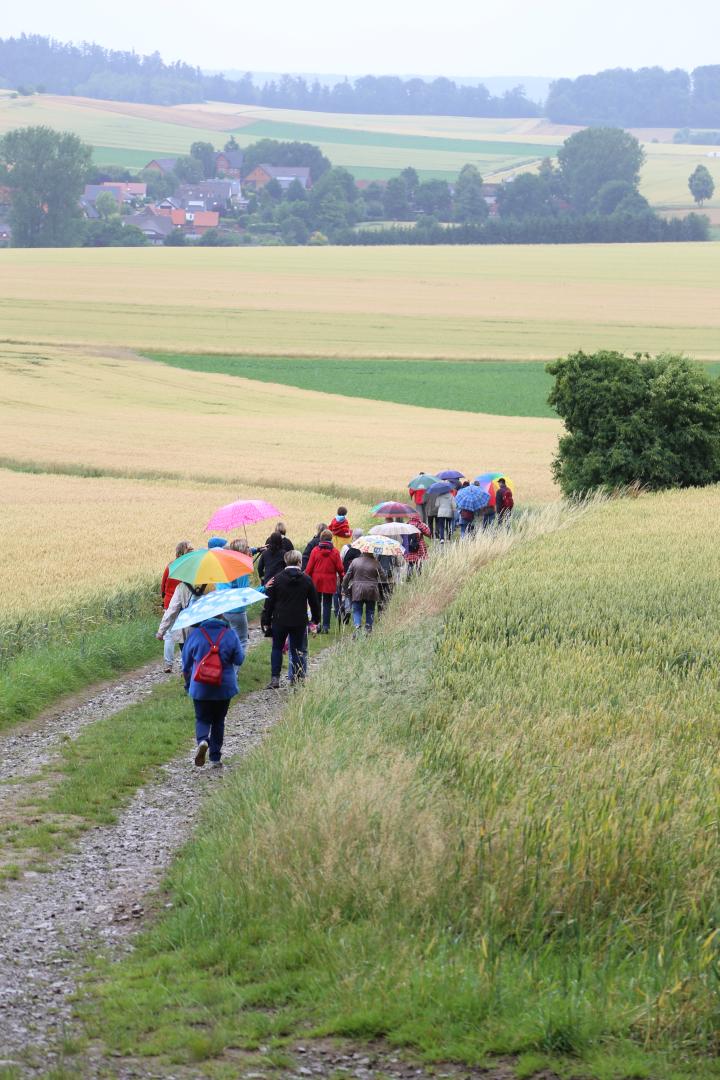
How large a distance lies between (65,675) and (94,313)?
65584 millimetres

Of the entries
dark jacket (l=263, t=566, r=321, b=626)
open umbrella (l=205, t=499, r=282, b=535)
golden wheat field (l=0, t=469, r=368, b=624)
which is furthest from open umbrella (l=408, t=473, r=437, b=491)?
dark jacket (l=263, t=566, r=321, b=626)

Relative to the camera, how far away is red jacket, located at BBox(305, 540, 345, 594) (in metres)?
17.7

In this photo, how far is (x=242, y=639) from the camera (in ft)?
50.4

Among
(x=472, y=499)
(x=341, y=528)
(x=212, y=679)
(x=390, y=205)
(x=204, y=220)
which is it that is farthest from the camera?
(x=204, y=220)

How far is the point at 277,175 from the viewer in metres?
174

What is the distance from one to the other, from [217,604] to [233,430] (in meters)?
34.5

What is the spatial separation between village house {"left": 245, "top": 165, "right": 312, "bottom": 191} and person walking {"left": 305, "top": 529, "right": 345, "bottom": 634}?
6229 inches

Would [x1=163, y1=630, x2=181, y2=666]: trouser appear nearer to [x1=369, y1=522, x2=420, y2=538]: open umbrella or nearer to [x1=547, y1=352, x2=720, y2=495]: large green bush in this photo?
[x1=369, y1=522, x2=420, y2=538]: open umbrella

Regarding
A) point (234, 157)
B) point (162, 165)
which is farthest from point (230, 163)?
point (162, 165)

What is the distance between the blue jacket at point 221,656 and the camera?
38.1 feet

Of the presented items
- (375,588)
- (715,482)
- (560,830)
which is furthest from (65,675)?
(715,482)

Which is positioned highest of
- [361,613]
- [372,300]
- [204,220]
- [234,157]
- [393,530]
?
[234,157]

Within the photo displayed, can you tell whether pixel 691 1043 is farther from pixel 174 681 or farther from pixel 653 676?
pixel 174 681

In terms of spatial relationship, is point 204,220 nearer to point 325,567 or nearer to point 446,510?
point 446,510
